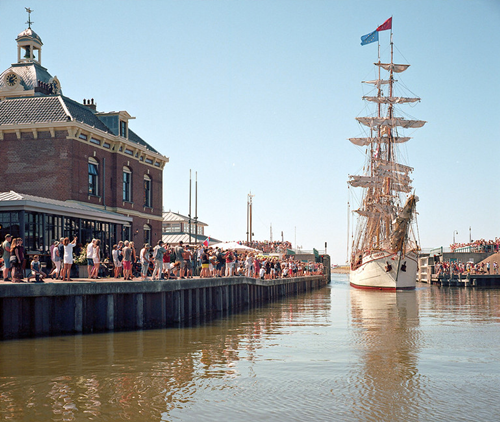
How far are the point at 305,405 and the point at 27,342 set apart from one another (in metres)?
9.43

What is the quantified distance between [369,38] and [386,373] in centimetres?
4775

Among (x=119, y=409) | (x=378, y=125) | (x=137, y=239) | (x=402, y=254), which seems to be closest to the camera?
(x=119, y=409)

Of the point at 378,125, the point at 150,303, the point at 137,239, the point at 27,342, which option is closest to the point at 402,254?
the point at 378,125

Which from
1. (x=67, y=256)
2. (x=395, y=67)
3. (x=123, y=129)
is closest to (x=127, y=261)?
(x=67, y=256)

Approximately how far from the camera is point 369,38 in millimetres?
55781

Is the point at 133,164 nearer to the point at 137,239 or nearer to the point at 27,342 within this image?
the point at 137,239

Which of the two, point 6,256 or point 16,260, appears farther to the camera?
point 6,256

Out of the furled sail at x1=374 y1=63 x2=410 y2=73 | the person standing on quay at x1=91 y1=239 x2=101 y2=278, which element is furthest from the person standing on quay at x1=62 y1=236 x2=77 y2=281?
the furled sail at x1=374 y1=63 x2=410 y2=73

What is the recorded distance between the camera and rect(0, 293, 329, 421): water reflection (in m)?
10.3

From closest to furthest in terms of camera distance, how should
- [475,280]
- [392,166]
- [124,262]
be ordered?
1. [124,262]
2. [392,166]
3. [475,280]

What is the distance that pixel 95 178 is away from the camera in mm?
37250

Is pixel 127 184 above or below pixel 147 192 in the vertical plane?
above

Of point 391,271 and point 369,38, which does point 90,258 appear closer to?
point 391,271

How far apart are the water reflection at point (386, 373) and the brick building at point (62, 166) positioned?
1494 cm
